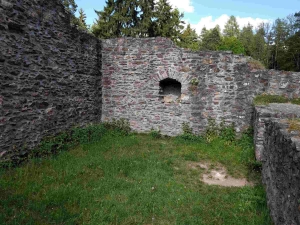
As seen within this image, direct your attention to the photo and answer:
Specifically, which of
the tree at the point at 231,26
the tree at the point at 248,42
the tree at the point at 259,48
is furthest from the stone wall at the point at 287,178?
the tree at the point at 231,26

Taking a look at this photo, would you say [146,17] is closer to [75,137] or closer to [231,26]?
[75,137]

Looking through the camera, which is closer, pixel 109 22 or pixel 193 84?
pixel 193 84

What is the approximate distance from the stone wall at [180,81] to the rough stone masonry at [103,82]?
32mm

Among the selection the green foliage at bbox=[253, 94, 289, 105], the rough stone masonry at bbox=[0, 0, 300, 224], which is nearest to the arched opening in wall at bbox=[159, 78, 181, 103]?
the rough stone masonry at bbox=[0, 0, 300, 224]

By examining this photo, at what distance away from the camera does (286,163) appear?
2.50 meters

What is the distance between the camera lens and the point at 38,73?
5715 mm

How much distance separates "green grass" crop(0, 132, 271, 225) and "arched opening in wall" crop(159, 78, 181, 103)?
9.83 feet

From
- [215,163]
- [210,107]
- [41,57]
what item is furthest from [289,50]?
[41,57]

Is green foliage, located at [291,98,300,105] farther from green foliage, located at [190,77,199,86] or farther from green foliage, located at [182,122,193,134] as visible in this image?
green foliage, located at [182,122,193,134]

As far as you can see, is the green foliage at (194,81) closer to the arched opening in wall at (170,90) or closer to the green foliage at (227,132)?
the arched opening in wall at (170,90)

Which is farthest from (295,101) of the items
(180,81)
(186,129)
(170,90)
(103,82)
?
(103,82)

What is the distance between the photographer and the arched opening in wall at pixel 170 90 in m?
8.72

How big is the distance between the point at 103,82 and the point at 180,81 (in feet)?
9.81

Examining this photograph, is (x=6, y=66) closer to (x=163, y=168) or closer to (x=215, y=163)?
(x=163, y=168)
